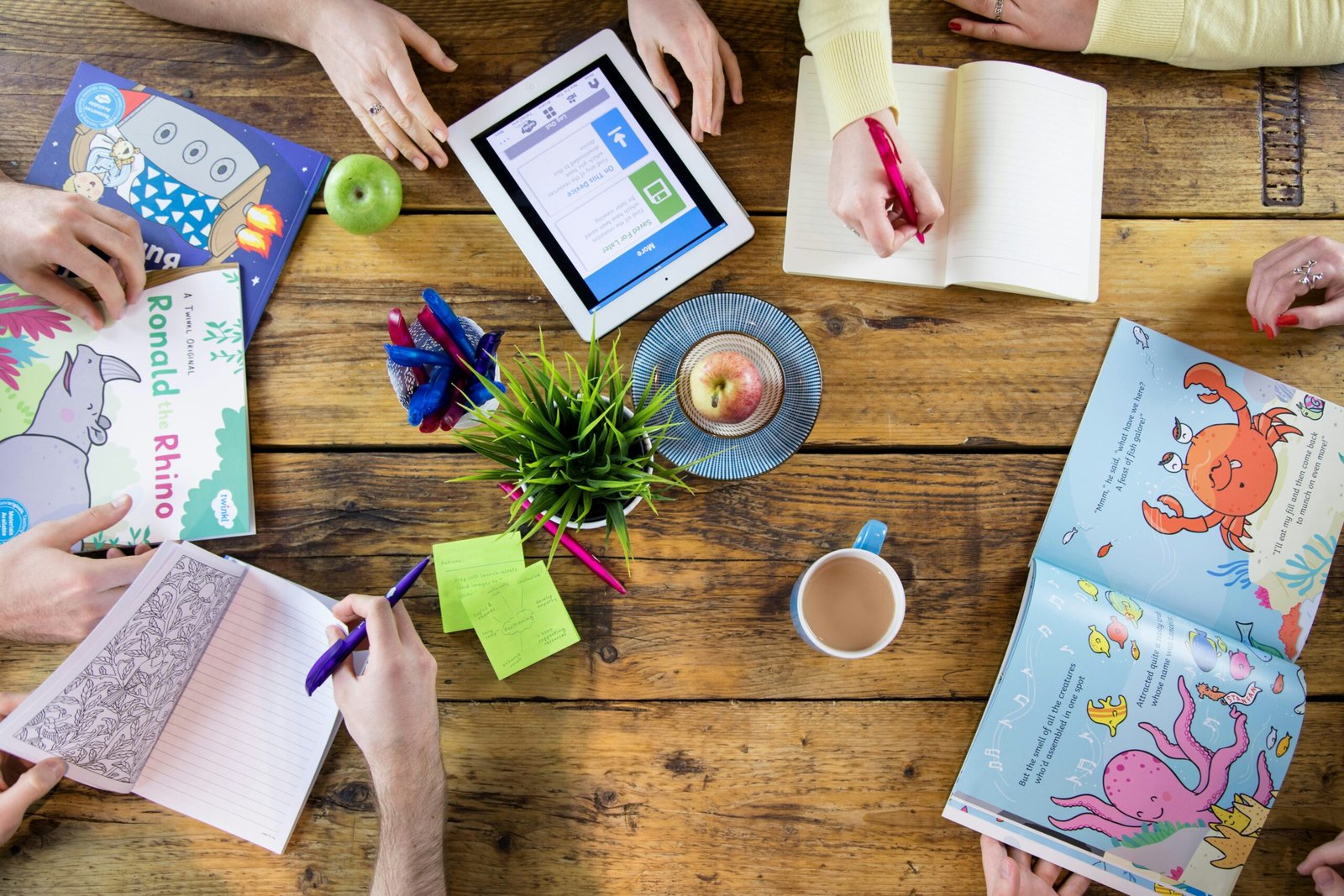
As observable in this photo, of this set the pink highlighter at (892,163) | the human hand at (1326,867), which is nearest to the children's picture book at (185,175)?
the pink highlighter at (892,163)

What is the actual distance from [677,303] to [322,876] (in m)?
0.76

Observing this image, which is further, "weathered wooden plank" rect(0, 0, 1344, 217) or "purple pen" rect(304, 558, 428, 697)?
"weathered wooden plank" rect(0, 0, 1344, 217)

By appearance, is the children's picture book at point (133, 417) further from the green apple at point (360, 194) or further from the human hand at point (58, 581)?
the green apple at point (360, 194)

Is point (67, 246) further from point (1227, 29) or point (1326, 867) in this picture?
point (1326, 867)

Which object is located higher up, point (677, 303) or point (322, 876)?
point (677, 303)

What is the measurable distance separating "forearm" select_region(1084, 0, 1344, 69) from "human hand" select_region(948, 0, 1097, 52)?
2 centimetres

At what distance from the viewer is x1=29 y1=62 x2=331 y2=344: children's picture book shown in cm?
93

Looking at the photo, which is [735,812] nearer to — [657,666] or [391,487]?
[657,666]

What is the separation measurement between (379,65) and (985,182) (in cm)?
71

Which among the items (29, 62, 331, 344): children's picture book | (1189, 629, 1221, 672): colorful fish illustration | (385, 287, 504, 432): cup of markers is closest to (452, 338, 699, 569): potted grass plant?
(385, 287, 504, 432): cup of markers

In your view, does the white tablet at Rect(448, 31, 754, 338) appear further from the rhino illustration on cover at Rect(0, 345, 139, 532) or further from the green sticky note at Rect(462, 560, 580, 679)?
the rhino illustration on cover at Rect(0, 345, 139, 532)

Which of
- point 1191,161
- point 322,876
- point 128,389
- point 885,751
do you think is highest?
point 1191,161

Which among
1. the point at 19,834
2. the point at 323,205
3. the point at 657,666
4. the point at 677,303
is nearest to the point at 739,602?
the point at 657,666

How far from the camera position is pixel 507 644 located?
0.89 metres
